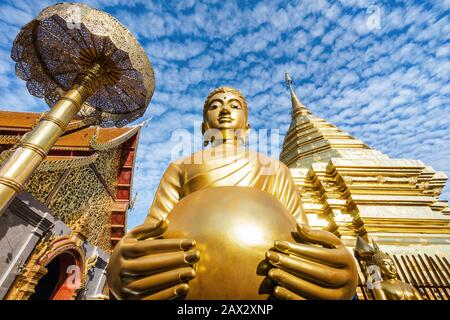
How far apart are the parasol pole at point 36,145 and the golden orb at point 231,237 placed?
283cm

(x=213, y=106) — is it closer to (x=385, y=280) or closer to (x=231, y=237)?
(x=231, y=237)

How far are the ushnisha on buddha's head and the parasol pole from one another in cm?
250

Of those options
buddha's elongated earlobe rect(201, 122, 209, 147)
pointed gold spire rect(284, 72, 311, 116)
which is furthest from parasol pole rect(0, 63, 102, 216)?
pointed gold spire rect(284, 72, 311, 116)

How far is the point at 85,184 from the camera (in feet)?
26.8

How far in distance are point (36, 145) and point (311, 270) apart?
12.4 ft

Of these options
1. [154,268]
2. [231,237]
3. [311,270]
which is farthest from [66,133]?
[311,270]

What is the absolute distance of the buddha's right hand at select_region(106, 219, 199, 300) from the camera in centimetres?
117

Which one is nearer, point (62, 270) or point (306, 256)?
point (306, 256)

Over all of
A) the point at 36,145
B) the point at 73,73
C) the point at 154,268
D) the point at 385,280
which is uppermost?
the point at 73,73

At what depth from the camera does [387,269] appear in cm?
378

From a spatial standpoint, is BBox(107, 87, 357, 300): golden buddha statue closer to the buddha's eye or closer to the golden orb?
the golden orb

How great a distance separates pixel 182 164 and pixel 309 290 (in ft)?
4.65

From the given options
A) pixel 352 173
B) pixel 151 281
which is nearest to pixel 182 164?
pixel 151 281
